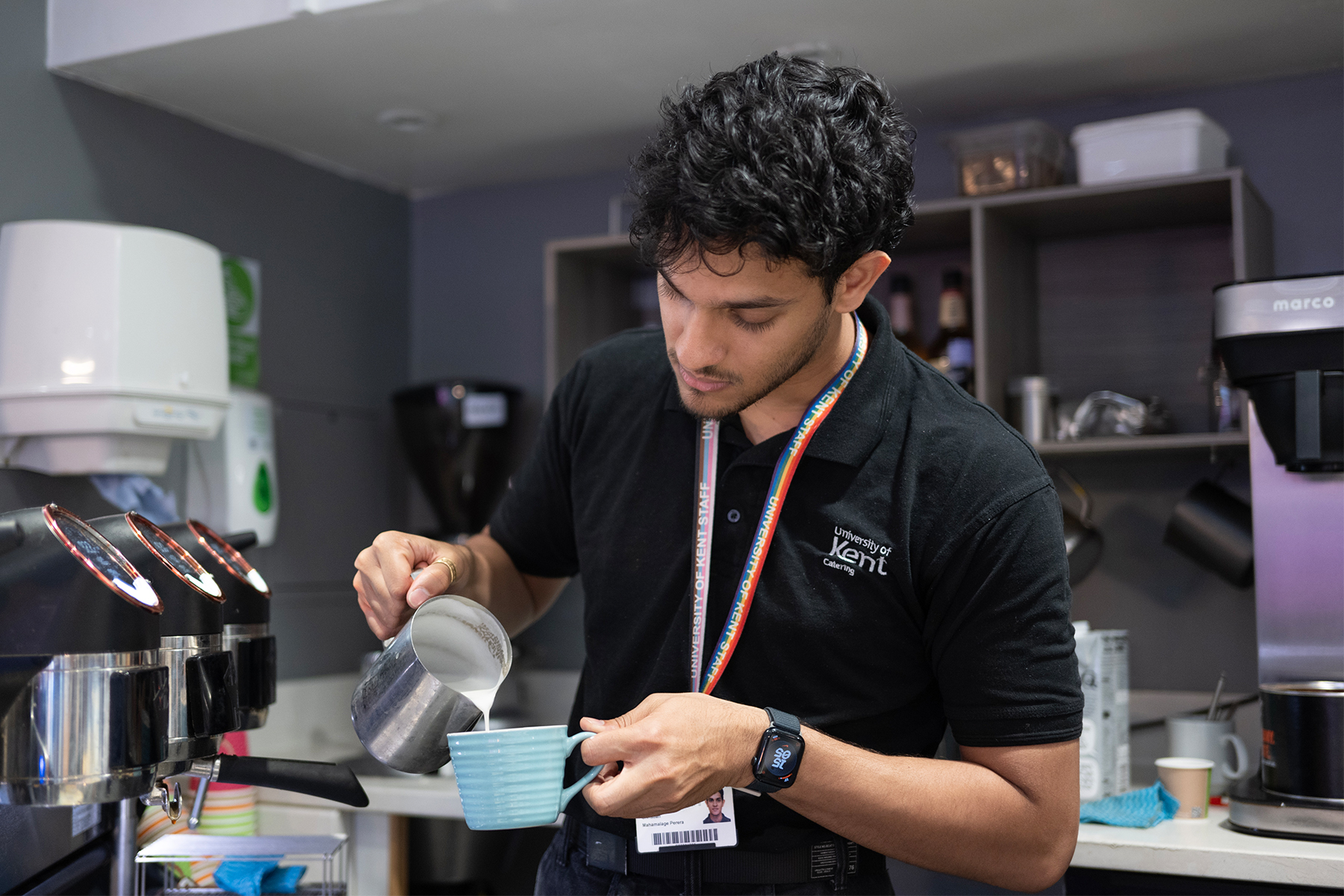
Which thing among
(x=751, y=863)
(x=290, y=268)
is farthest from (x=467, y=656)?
(x=290, y=268)

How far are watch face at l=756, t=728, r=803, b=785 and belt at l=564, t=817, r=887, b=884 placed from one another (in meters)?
0.20

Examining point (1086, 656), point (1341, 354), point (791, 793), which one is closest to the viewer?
point (791, 793)

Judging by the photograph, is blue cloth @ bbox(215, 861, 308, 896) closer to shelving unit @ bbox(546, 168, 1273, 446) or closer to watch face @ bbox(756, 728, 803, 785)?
watch face @ bbox(756, 728, 803, 785)

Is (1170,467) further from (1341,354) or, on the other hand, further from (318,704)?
(318,704)

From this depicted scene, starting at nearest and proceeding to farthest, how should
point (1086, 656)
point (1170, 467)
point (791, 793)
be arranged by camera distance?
point (791, 793)
point (1086, 656)
point (1170, 467)

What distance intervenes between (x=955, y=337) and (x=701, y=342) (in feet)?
4.48

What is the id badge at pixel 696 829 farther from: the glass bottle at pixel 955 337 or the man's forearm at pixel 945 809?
the glass bottle at pixel 955 337

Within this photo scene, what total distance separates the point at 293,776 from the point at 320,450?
1.76 meters

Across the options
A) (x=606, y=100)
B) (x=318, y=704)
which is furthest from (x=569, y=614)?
(x=606, y=100)

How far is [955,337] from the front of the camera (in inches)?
91.7

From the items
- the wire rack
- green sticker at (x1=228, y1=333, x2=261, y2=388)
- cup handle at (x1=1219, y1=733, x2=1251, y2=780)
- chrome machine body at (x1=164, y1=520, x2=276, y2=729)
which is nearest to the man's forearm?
the wire rack

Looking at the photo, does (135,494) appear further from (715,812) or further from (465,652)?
(715,812)

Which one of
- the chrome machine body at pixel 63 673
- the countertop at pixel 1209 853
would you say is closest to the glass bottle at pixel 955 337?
the countertop at pixel 1209 853

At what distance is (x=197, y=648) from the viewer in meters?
1.17
